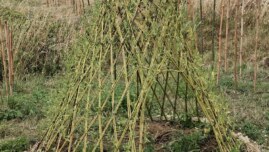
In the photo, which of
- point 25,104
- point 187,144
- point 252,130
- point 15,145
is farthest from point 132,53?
point 25,104

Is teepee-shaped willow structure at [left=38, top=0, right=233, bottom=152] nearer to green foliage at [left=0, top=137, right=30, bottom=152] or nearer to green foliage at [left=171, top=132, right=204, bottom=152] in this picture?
green foliage at [left=171, top=132, right=204, bottom=152]

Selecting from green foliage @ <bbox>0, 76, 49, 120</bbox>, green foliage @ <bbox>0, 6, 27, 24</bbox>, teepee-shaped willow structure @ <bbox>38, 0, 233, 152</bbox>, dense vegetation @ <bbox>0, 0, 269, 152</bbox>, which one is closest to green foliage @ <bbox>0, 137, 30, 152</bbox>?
dense vegetation @ <bbox>0, 0, 269, 152</bbox>

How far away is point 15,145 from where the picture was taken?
13.3 ft

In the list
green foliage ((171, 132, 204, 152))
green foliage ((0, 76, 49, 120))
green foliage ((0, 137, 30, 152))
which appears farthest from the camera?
green foliage ((0, 76, 49, 120))

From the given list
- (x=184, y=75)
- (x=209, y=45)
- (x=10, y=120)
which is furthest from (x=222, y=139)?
(x=209, y=45)

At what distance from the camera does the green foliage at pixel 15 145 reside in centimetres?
404

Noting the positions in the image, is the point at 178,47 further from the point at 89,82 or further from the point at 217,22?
the point at 217,22

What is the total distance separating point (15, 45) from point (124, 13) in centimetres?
484

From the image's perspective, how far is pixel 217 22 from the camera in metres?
8.75

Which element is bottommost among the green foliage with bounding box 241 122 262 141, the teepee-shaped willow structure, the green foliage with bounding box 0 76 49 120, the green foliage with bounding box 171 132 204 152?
the green foliage with bounding box 241 122 262 141

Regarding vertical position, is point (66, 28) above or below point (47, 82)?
above

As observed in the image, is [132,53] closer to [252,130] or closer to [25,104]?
[252,130]

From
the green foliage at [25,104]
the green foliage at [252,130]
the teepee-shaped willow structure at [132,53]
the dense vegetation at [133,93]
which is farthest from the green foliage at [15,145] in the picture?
the green foliage at [252,130]

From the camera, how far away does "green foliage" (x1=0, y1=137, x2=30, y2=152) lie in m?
4.04
